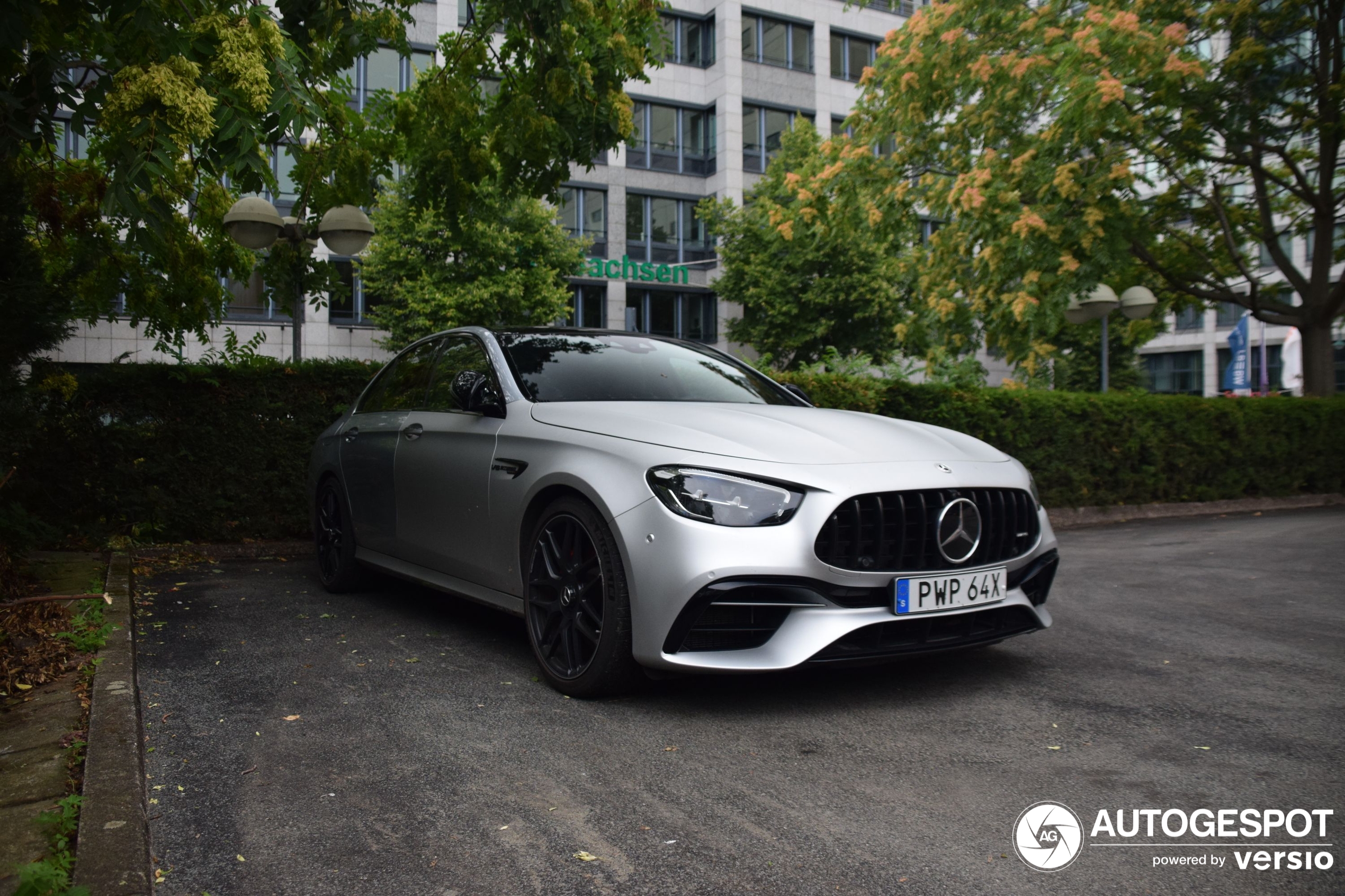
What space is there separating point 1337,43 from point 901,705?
17356 millimetres

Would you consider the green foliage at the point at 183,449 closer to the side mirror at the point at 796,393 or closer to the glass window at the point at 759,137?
the side mirror at the point at 796,393

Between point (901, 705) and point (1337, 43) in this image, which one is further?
point (1337, 43)

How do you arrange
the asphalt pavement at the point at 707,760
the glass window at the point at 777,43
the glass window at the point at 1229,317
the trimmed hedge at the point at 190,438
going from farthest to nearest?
the glass window at the point at 1229,317 → the glass window at the point at 777,43 → the trimmed hedge at the point at 190,438 → the asphalt pavement at the point at 707,760

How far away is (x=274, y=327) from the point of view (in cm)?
3266

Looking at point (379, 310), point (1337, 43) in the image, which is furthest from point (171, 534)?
point (379, 310)

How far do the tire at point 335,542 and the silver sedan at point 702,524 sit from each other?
1294mm

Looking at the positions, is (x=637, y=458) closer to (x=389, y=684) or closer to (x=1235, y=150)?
(x=389, y=684)

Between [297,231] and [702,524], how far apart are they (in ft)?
31.1

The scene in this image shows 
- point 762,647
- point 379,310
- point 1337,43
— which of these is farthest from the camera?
point 379,310

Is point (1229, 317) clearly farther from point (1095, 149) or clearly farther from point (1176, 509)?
point (1176, 509)

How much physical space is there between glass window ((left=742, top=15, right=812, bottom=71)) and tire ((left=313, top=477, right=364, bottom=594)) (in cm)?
3686

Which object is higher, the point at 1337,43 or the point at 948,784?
the point at 1337,43

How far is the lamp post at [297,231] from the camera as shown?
11016 mm

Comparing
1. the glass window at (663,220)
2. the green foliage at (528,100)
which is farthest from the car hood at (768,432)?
the glass window at (663,220)
